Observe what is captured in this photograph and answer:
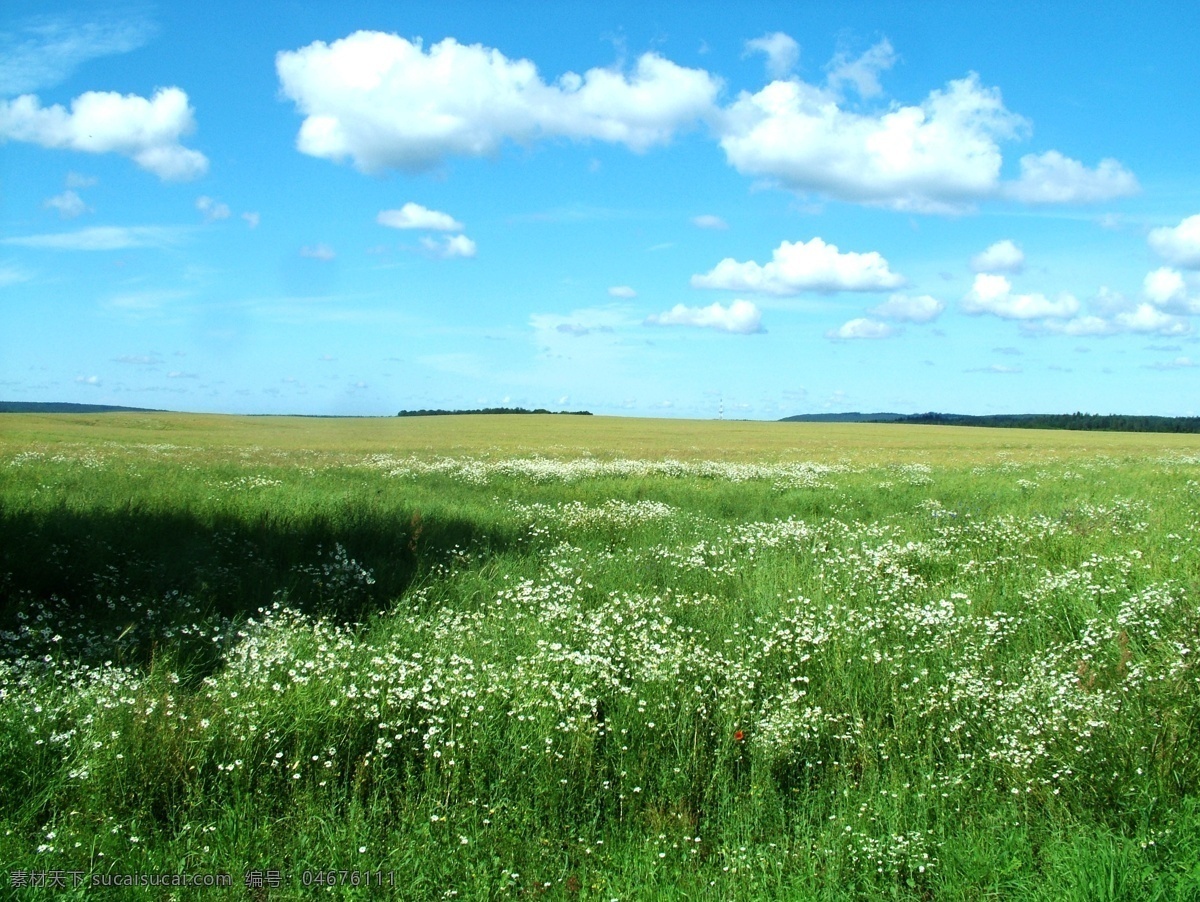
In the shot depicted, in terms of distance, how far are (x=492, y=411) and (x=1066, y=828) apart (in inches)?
4331

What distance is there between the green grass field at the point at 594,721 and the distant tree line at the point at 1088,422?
110m

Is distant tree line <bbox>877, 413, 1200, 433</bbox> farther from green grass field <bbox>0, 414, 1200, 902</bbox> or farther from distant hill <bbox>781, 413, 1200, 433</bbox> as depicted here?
green grass field <bbox>0, 414, 1200, 902</bbox>

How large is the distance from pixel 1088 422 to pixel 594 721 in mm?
124339

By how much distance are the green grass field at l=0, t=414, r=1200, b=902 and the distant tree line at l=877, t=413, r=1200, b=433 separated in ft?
359

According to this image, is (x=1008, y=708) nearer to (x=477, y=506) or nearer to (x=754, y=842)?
(x=754, y=842)

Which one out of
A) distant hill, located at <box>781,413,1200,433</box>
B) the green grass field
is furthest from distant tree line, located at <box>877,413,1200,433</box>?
the green grass field

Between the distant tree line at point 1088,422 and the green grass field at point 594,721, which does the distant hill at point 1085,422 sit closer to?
the distant tree line at point 1088,422

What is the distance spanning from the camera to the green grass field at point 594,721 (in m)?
4.34

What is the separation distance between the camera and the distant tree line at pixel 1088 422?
355ft

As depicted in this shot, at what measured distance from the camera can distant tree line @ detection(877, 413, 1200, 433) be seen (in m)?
108

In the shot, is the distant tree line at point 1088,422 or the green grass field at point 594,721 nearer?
the green grass field at point 594,721

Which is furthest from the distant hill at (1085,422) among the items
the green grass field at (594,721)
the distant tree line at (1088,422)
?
the green grass field at (594,721)

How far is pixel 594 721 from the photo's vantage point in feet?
19.5

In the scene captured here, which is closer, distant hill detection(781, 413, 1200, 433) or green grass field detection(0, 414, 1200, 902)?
green grass field detection(0, 414, 1200, 902)
